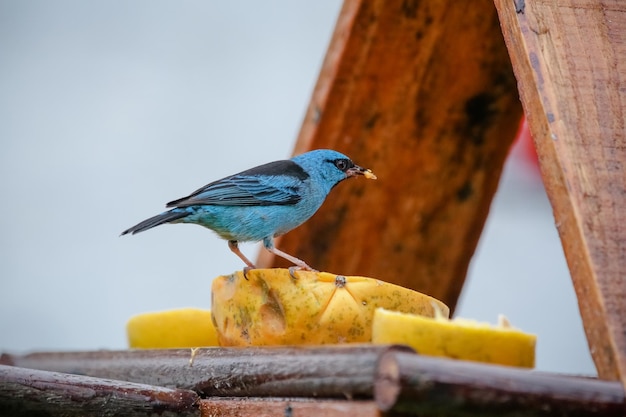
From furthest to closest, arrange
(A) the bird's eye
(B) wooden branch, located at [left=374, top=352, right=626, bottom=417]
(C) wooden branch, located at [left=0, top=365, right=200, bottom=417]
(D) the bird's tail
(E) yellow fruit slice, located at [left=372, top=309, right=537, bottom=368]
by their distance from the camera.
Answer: (A) the bird's eye < (D) the bird's tail < (C) wooden branch, located at [left=0, top=365, right=200, bottom=417] < (E) yellow fruit slice, located at [left=372, top=309, right=537, bottom=368] < (B) wooden branch, located at [left=374, top=352, right=626, bottom=417]

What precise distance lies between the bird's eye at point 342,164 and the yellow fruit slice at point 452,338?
5.64ft

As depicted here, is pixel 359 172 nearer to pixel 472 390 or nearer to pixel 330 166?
pixel 330 166

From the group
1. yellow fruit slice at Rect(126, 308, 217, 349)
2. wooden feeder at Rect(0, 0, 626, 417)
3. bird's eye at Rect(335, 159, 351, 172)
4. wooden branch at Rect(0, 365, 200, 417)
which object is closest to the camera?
wooden feeder at Rect(0, 0, 626, 417)

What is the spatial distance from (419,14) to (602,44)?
1.25m

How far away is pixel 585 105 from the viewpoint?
221cm

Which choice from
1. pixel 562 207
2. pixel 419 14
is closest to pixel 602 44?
pixel 562 207

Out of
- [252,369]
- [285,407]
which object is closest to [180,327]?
[252,369]

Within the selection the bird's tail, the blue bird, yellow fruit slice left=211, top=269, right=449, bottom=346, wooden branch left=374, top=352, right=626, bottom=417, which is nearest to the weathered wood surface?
wooden branch left=374, top=352, right=626, bottom=417

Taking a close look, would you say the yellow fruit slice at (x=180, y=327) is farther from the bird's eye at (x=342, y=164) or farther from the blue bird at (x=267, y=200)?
the bird's eye at (x=342, y=164)

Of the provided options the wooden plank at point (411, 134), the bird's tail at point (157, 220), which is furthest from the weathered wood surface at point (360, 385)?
the wooden plank at point (411, 134)

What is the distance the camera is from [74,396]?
2221 mm

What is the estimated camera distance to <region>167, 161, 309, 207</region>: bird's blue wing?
12.1ft

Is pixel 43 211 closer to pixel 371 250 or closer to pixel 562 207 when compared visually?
pixel 371 250

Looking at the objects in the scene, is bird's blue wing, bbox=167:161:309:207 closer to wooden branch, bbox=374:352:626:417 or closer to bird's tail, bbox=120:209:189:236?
bird's tail, bbox=120:209:189:236
